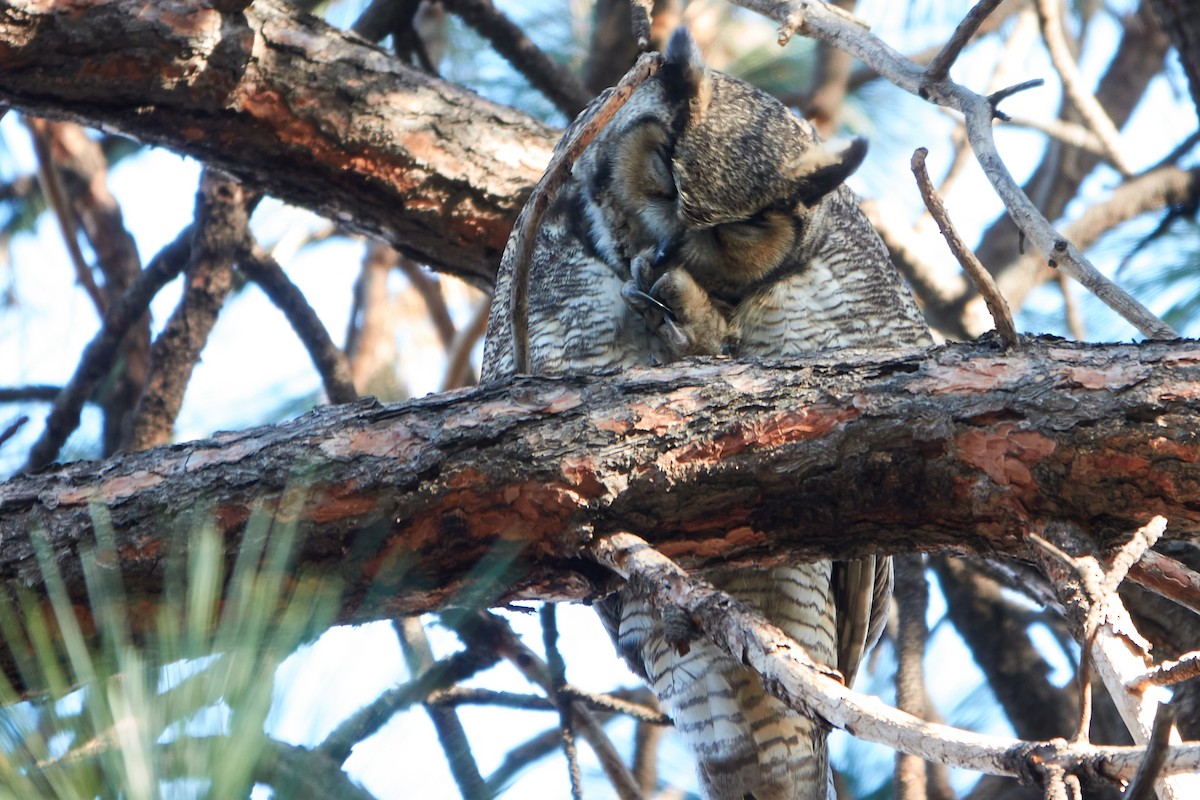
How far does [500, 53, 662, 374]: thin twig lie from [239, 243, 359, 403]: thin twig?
1.07m

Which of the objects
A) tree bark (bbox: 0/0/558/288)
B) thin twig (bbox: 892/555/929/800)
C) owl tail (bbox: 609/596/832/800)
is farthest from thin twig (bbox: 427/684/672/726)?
tree bark (bbox: 0/0/558/288)

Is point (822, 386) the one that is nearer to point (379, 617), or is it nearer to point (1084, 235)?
point (379, 617)

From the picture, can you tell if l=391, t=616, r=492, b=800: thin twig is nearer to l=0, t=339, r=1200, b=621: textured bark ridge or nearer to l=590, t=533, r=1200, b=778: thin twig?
l=0, t=339, r=1200, b=621: textured bark ridge

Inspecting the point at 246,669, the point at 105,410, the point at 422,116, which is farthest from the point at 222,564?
the point at 105,410

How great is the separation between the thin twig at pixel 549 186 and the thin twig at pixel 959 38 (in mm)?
402

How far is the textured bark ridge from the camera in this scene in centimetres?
151

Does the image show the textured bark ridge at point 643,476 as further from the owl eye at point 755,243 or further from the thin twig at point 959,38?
the owl eye at point 755,243

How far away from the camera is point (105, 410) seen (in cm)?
318

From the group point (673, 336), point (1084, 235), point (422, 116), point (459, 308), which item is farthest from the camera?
point (459, 308)

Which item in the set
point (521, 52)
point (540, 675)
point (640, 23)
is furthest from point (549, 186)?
point (521, 52)

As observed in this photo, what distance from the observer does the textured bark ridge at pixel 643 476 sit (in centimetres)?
151

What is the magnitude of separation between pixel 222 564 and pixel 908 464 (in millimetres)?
855

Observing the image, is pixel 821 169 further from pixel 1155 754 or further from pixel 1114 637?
pixel 1155 754

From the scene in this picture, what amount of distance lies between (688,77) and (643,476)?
3.24 ft
